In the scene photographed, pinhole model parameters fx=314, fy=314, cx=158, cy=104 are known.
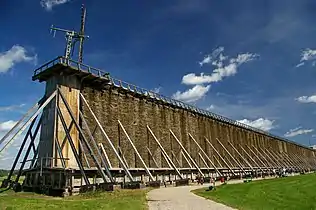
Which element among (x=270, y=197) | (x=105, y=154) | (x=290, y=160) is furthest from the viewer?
(x=290, y=160)

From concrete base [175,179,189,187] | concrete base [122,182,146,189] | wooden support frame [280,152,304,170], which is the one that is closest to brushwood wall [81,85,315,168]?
concrete base [175,179,189,187]

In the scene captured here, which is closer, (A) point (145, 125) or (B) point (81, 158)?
(B) point (81, 158)

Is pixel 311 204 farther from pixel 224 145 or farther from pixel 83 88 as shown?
pixel 224 145

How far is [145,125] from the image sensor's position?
41906 millimetres

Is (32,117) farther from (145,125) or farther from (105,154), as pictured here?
(145,125)

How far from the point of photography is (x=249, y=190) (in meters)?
23.4

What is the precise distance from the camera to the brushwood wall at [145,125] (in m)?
35.3

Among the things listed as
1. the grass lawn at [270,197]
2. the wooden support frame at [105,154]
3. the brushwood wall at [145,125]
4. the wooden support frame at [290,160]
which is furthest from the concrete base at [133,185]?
the wooden support frame at [290,160]

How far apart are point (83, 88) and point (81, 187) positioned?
484 inches

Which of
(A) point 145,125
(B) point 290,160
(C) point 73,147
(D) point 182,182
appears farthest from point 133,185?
(B) point 290,160

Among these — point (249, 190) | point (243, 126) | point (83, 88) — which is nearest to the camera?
point (249, 190)

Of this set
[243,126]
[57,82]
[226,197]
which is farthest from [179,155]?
[243,126]

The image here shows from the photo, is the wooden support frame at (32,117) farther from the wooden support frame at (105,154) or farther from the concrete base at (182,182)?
the concrete base at (182,182)

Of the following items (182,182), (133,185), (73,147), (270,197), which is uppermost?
(73,147)
